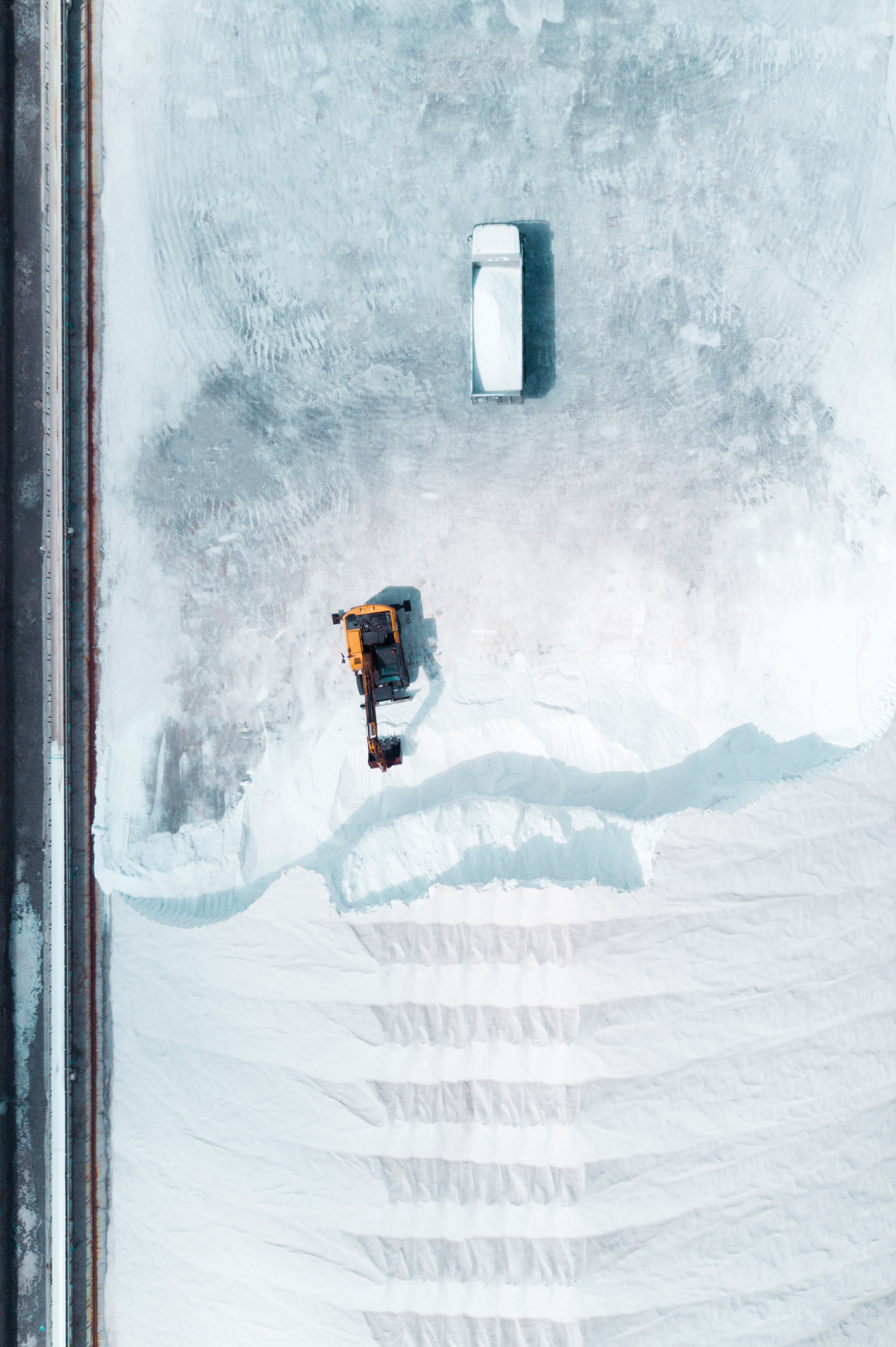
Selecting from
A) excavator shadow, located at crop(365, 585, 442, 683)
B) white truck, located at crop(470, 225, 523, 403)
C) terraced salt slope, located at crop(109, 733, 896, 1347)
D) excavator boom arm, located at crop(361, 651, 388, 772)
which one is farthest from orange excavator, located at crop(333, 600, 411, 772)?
white truck, located at crop(470, 225, 523, 403)

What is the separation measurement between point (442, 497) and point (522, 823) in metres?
2.93

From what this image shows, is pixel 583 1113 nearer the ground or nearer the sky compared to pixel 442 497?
nearer the ground

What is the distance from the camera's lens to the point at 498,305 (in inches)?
239

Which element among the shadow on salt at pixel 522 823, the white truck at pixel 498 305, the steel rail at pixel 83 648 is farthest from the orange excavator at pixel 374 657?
the steel rail at pixel 83 648

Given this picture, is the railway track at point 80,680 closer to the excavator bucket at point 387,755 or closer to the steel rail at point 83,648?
the steel rail at point 83,648

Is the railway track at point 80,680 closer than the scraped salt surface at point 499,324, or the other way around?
the scraped salt surface at point 499,324

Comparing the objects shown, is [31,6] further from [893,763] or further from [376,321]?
[893,763]

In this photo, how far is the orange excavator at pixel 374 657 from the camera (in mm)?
6043

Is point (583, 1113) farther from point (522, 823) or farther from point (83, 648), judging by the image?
point (83, 648)

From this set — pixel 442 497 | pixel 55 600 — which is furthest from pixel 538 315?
pixel 55 600

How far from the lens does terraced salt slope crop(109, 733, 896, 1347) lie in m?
5.19

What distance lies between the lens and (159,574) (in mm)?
6652

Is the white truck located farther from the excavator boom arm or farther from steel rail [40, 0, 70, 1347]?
steel rail [40, 0, 70, 1347]

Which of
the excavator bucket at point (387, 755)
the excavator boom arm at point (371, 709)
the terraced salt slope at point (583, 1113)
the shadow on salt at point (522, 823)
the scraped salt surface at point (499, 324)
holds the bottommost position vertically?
the terraced salt slope at point (583, 1113)
